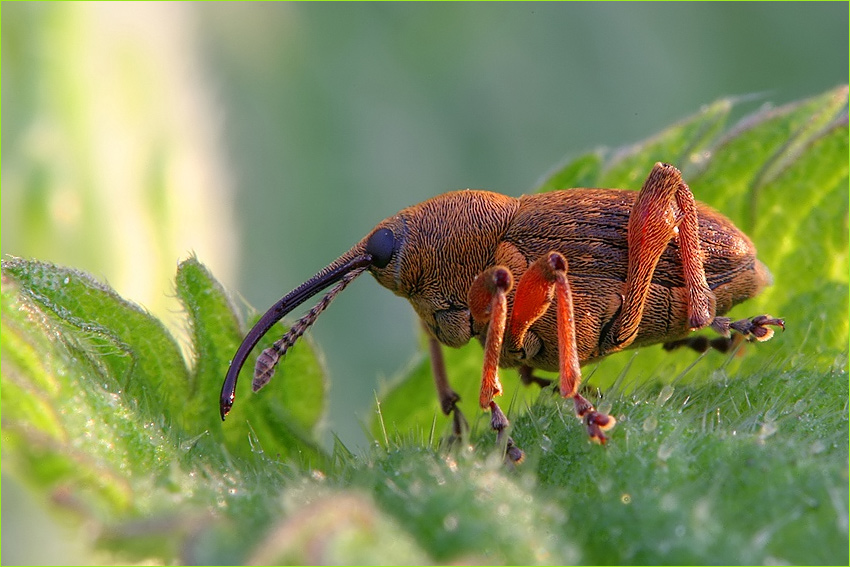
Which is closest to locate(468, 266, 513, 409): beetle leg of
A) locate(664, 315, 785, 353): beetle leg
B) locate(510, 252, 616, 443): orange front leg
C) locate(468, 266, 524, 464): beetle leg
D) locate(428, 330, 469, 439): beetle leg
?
locate(468, 266, 524, 464): beetle leg

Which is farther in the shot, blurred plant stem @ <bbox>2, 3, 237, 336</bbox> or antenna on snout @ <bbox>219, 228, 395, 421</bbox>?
blurred plant stem @ <bbox>2, 3, 237, 336</bbox>

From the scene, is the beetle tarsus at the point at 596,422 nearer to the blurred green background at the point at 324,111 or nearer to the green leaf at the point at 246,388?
the green leaf at the point at 246,388

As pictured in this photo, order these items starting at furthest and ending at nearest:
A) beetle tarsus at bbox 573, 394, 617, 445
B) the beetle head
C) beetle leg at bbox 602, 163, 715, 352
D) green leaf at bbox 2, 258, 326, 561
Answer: the beetle head, beetle leg at bbox 602, 163, 715, 352, beetle tarsus at bbox 573, 394, 617, 445, green leaf at bbox 2, 258, 326, 561

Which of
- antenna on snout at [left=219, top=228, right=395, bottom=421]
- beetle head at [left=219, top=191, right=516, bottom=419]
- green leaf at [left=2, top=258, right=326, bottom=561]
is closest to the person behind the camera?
green leaf at [left=2, top=258, right=326, bottom=561]

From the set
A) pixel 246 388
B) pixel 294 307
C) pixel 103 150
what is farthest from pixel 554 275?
pixel 103 150

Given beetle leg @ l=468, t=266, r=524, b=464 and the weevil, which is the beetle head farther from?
beetle leg @ l=468, t=266, r=524, b=464
